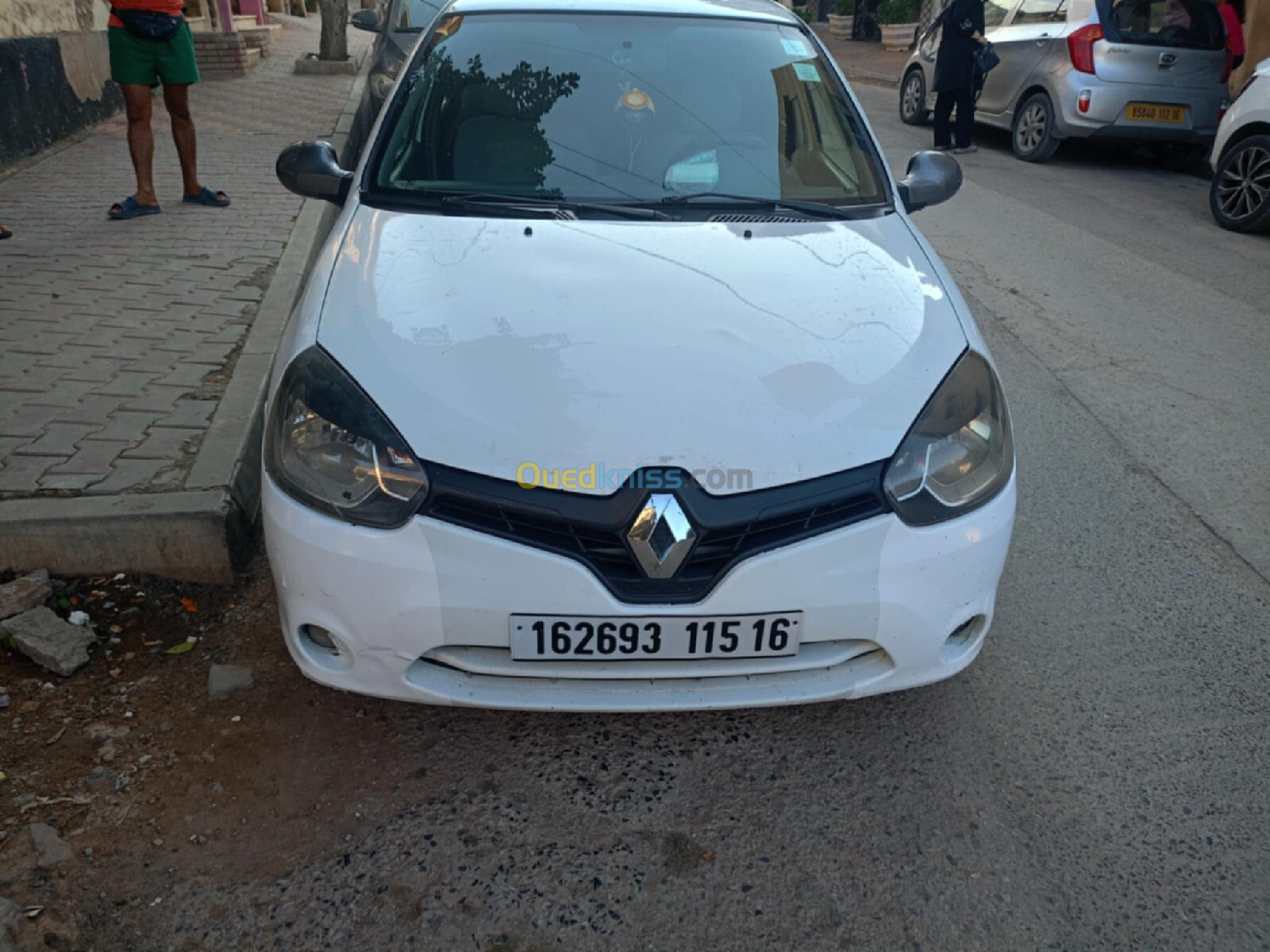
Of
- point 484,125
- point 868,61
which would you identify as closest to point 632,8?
point 484,125

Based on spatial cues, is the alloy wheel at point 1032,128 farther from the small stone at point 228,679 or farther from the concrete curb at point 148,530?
the small stone at point 228,679

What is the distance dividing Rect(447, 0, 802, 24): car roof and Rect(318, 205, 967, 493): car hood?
41.5 inches

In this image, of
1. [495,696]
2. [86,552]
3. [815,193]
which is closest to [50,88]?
[86,552]

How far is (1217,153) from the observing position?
25.6ft

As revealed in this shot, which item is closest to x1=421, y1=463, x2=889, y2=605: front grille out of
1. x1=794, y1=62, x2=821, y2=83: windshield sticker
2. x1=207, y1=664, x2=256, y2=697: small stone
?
x1=207, y1=664, x2=256, y2=697: small stone

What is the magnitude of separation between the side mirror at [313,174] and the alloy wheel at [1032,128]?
341 inches

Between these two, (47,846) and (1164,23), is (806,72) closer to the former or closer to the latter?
(47,846)

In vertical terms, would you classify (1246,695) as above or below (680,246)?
below

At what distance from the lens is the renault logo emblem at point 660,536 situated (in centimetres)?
199

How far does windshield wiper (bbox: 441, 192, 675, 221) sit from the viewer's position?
2.87 meters

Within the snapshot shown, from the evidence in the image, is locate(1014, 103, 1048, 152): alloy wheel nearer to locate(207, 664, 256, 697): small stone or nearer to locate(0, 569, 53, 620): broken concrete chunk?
locate(207, 664, 256, 697): small stone

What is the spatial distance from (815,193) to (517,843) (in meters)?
2.04

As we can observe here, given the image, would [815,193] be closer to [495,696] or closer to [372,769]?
[495,696]

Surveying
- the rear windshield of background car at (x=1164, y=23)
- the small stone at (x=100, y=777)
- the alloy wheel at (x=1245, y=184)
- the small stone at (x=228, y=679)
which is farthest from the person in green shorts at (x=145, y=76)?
the rear windshield of background car at (x=1164, y=23)
